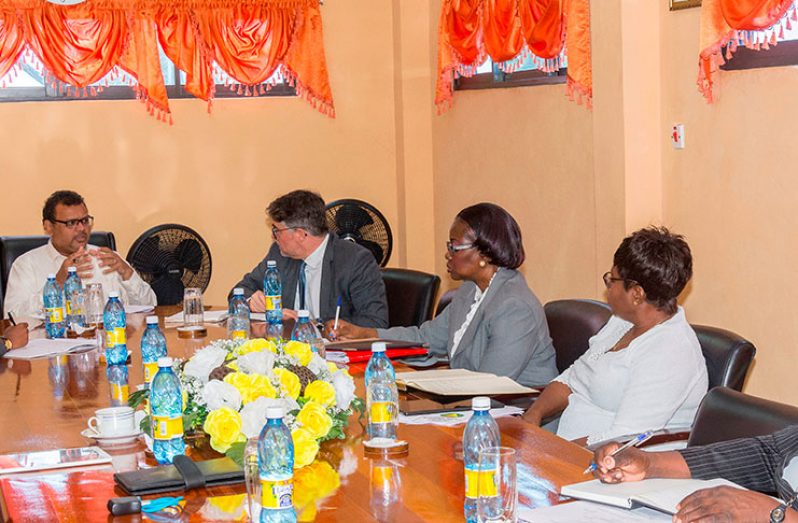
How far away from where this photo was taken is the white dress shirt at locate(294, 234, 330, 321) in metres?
4.60

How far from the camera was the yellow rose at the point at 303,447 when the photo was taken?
7.20ft

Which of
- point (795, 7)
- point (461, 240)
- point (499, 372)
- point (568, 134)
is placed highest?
point (795, 7)

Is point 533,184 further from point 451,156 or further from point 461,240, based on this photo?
point 461,240

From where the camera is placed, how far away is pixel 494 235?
11.6ft

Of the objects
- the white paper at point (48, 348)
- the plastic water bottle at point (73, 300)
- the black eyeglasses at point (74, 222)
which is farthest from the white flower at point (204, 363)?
the black eyeglasses at point (74, 222)

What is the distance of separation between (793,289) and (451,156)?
303 centimetres

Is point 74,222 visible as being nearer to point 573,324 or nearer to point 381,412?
point 573,324

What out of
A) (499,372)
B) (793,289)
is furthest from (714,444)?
(793,289)

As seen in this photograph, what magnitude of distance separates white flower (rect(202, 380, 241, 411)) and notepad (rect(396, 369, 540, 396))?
2.50 ft

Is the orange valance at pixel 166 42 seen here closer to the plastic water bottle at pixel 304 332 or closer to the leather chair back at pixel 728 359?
the plastic water bottle at pixel 304 332

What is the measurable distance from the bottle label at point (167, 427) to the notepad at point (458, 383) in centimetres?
Answer: 82

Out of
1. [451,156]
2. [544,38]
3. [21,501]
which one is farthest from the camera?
[451,156]

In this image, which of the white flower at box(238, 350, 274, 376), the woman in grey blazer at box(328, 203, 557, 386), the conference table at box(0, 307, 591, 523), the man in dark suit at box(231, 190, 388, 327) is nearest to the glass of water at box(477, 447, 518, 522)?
the conference table at box(0, 307, 591, 523)

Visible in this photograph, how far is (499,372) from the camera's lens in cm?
340
